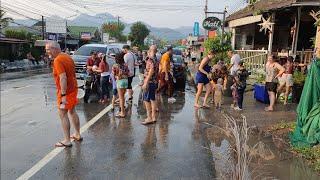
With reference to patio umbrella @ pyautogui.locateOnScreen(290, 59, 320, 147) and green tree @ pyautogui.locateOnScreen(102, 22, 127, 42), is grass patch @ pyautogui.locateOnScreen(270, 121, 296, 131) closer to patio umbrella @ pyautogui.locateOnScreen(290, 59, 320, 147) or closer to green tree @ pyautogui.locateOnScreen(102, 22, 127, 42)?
patio umbrella @ pyautogui.locateOnScreen(290, 59, 320, 147)

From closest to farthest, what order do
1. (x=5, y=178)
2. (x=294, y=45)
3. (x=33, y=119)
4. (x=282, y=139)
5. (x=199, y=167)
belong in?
(x=5, y=178) < (x=199, y=167) < (x=282, y=139) < (x=33, y=119) < (x=294, y=45)

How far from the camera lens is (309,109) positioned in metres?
7.98

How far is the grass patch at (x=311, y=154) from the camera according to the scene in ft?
22.1

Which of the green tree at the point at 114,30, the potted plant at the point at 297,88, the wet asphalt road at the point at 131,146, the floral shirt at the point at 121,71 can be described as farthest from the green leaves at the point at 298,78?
the green tree at the point at 114,30

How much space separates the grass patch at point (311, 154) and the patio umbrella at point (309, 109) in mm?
203

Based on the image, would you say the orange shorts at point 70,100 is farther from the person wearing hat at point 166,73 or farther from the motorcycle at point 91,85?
the person wearing hat at point 166,73

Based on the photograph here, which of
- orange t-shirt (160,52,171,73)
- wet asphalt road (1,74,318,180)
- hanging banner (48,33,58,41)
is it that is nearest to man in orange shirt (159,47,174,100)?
orange t-shirt (160,52,171,73)

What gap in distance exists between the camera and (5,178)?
5.88 meters

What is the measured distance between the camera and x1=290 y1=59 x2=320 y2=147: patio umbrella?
25.2ft

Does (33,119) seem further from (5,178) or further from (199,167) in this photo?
(199,167)

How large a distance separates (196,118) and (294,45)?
7.62 metres

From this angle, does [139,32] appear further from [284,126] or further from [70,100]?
[70,100]

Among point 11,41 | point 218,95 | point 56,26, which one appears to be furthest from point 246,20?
point 56,26

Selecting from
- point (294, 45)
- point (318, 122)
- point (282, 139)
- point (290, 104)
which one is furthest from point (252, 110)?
point (294, 45)
